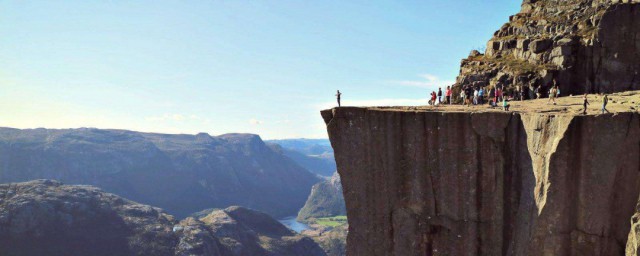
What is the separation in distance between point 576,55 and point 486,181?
24634 millimetres

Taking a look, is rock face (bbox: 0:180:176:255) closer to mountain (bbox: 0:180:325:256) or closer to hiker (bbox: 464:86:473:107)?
mountain (bbox: 0:180:325:256)

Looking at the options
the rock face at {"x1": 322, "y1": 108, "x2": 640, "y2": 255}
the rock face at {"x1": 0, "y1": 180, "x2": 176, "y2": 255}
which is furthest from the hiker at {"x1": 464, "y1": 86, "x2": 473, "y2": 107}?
the rock face at {"x1": 0, "y1": 180, "x2": 176, "y2": 255}

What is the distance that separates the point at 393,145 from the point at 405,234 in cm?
570

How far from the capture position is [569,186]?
2134 centimetres

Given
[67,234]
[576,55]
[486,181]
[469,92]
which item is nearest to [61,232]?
[67,234]

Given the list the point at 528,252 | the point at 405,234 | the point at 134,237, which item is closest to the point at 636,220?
the point at 528,252

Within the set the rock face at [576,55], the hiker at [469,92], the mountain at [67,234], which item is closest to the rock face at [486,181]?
the hiker at [469,92]

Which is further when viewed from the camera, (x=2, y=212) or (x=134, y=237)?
(x=134, y=237)

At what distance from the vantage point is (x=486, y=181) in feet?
82.6

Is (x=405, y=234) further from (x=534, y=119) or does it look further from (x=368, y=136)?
(x=534, y=119)

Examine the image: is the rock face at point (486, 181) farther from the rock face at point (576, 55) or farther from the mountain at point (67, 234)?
the mountain at point (67, 234)

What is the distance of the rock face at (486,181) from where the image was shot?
68.3 feet

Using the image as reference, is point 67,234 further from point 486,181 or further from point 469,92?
point 486,181

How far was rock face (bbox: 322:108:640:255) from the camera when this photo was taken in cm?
2083
